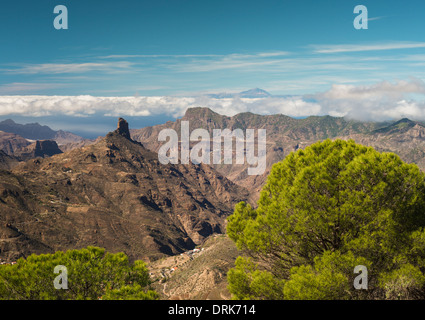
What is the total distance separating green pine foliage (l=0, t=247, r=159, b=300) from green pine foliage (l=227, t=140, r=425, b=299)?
863 cm

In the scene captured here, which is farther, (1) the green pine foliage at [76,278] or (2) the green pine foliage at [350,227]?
(1) the green pine foliage at [76,278]

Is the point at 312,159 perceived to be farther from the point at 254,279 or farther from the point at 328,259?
the point at 254,279

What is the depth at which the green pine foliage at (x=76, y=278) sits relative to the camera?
21641 millimetres

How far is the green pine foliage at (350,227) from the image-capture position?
20.5m

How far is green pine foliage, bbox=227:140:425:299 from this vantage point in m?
20.5

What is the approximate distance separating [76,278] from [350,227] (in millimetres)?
18563

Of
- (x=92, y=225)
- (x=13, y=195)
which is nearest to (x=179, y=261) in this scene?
(x=92, y=225)

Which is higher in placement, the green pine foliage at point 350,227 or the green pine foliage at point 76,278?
the green pine foliage at point 350,227

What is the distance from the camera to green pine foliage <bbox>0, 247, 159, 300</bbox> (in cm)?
2164

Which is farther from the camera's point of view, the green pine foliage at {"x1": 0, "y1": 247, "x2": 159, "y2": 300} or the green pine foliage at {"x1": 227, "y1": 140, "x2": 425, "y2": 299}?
the green pine foliage at {"x1": 0, "y1": 247, "x2": 159, "y2": 300}

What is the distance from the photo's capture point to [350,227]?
72.1ft

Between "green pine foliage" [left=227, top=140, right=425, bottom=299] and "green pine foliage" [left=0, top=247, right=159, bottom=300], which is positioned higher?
"green pine foliage" [left=227, top=140, right=425, bottom=299]

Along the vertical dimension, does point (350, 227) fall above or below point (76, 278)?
above

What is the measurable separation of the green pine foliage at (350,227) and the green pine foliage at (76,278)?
28.3 feet
